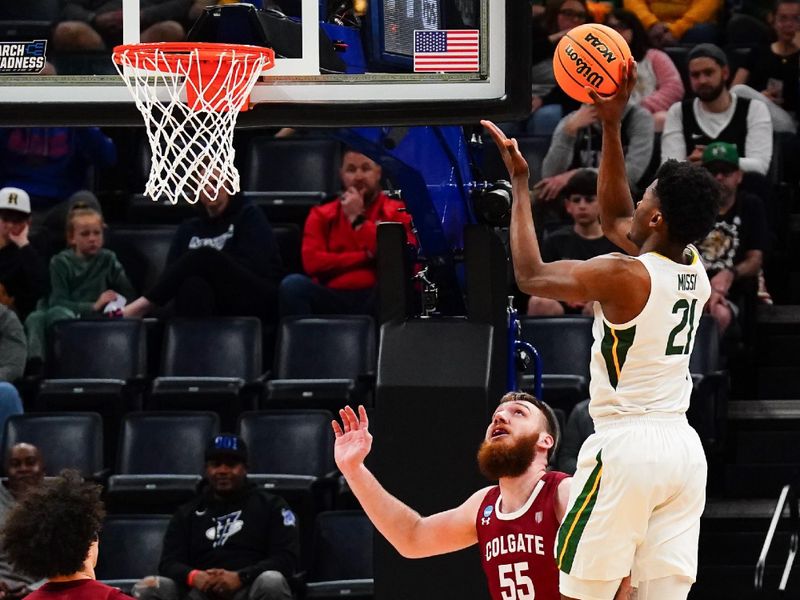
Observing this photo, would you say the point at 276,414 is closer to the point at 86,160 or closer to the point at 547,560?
the point at 86,160

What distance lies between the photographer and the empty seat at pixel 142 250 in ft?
32.9

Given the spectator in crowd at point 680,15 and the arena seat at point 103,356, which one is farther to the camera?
the spectator in crowd at point 680,15

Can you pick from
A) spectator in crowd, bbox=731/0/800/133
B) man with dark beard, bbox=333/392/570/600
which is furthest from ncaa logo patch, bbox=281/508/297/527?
spectator in crowd, bbox=731/0/800/133

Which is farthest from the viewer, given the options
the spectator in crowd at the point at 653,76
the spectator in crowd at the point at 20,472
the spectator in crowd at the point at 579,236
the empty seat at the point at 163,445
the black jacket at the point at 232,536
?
the spectator in crowd at the point at 653,76

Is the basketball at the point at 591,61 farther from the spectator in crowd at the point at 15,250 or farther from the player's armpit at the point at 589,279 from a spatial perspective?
the spectator in crowd at the point at 15,250

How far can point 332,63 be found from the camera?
237 inches

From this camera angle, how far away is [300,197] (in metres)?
10.4

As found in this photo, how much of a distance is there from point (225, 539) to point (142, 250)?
269 cm

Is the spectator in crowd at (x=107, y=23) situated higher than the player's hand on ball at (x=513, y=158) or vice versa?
the spectator in crowd at (x=107, y=23)

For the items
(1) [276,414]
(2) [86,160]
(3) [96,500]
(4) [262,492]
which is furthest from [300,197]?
(3) [96,500]

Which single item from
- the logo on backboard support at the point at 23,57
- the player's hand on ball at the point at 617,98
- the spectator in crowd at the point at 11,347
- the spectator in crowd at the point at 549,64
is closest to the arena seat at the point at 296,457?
the spectator in crowd at the point at 11,347

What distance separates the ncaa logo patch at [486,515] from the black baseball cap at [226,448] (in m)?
3.27

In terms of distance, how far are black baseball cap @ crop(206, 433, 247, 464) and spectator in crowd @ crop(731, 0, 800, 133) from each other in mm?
4372

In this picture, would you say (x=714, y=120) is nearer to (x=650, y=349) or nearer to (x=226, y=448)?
(x=226, y=448)
